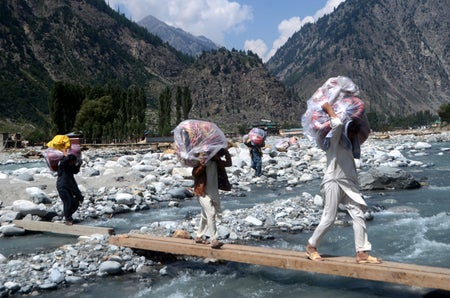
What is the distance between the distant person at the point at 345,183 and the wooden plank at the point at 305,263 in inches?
6.4

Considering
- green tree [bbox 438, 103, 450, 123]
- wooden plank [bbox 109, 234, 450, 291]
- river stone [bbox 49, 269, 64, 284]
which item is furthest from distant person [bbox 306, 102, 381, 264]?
green tree [bbox 438, 103, 450, 123]

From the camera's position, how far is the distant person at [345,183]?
5.44 meters

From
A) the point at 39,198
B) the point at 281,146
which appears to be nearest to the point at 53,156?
the point at 39,198

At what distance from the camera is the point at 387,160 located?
82.2 ft

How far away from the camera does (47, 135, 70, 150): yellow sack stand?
951 cm

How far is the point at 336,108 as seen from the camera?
548cm

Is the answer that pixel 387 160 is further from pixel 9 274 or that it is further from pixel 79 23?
pixel 79 23

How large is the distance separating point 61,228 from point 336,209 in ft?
19.0

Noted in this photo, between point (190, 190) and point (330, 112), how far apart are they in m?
10.6

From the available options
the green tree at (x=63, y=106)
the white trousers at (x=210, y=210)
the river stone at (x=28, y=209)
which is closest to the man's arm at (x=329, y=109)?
the white trousers at (x=210, y=210)

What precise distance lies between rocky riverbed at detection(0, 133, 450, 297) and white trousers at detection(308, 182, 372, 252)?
2758 mm

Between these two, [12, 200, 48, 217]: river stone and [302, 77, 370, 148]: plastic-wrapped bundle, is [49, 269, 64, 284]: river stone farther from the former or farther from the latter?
[12, 200, 48, 217]: river stone

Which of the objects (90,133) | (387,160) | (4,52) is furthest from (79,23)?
(387,160)

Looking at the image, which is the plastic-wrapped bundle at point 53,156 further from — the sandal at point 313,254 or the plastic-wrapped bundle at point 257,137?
the plastic-wrapped bundle at point 257,137
